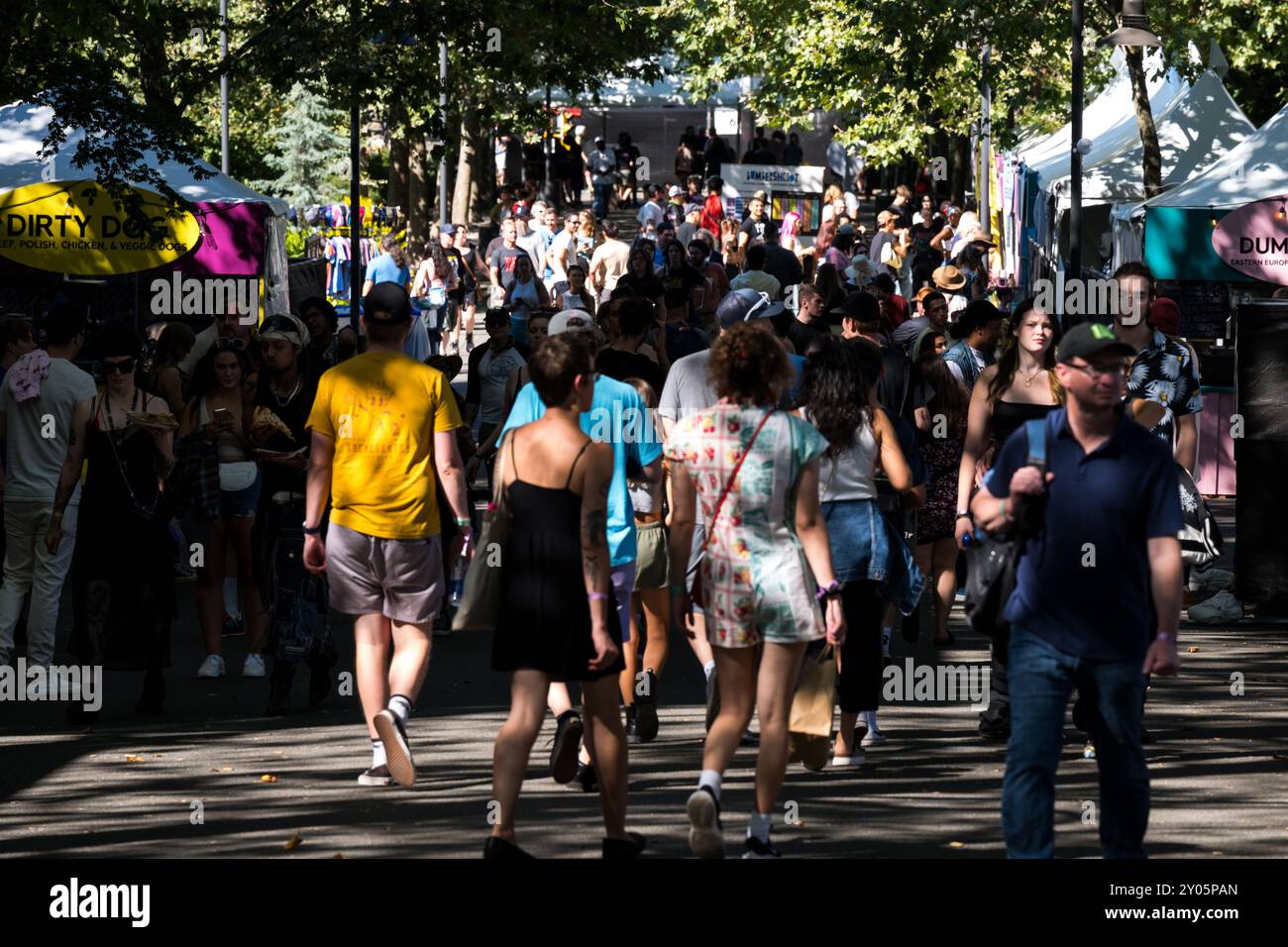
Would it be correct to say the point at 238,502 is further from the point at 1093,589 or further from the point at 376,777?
the point at 1093,589

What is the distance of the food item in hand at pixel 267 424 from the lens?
10.1 metres

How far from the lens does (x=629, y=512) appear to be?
27.7ft

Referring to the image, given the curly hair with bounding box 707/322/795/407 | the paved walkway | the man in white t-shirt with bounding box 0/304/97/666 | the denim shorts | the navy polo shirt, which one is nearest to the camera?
the navy polo shirt

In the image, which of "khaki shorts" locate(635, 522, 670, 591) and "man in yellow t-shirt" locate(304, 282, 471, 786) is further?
"khaki shorts" locate(635, 522, 670, 591)

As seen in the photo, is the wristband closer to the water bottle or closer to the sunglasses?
the sunglasses

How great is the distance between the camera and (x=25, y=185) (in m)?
19.0

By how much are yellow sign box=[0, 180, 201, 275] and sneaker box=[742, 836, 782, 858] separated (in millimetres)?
12960


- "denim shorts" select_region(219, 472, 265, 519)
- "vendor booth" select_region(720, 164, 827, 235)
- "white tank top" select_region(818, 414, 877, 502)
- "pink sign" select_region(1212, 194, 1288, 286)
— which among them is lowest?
"denim shorts" select_region(219, 472, 265, 519)

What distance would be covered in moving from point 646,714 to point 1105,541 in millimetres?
3586

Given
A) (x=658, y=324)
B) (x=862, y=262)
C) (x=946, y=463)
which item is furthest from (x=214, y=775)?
(x=862, y=262)

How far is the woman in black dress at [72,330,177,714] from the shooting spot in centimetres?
1011

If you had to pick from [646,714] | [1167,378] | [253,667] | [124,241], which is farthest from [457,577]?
[124,241]

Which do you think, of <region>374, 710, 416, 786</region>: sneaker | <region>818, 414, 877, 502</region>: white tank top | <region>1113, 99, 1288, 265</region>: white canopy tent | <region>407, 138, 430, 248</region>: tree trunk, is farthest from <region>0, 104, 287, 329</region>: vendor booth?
<region>407, 138, 430, 248</region>: tree trunk
